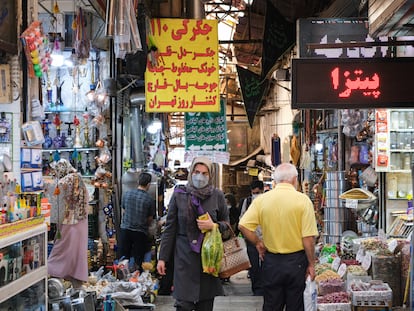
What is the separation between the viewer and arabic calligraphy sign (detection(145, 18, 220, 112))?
30.7 feet

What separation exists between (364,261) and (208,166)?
2583 mm

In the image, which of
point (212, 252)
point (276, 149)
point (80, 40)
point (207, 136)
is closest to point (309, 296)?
point (212, 252)

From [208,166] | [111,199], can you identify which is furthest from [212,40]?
[208,166]

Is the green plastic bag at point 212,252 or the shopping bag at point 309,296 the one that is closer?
the green plastic bag at point 212,252

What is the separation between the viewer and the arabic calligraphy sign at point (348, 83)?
18.8 ft

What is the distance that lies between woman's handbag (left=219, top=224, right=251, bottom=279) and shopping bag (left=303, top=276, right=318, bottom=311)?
25.0 inches

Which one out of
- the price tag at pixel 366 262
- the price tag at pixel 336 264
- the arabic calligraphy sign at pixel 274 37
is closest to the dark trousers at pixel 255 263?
the price tag at pixel 336 264

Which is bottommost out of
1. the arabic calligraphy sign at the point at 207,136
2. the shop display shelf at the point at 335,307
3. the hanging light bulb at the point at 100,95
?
the shop display shelf at the point at 335,307

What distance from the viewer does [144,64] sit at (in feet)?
28.4

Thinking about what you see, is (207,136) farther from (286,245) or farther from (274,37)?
(286,245)

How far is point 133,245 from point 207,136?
392cm

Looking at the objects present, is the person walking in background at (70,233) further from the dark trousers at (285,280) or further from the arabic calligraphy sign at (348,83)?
the arabic calligraphy sign at (348,83)

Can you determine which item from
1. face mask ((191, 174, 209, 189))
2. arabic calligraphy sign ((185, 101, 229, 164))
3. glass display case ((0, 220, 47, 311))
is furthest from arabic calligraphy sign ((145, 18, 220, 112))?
glass display case ((0, 220, 47, 311))

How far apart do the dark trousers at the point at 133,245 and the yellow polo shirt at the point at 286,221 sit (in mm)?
4639
